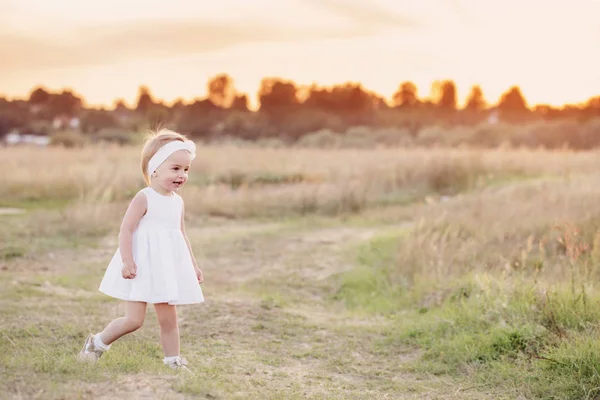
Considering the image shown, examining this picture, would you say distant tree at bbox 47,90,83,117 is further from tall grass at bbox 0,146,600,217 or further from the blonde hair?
the blonde hair

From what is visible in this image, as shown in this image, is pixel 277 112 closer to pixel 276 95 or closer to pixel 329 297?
pixel 276 95

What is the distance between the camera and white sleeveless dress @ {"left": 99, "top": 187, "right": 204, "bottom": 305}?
168 inches

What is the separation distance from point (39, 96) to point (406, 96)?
30235 millimetres

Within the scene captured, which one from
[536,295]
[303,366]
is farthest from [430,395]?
[536,295]

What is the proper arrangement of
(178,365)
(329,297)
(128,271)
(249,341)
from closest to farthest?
(128,271)
(178,365)
(249,341)
(329,297)

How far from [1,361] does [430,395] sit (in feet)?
8.74

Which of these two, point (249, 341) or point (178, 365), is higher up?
point (178, 365)

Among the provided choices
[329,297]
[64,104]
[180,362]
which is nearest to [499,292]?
[329,297]

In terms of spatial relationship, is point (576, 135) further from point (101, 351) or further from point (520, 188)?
point (101, 351)

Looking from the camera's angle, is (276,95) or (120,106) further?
(120,106)

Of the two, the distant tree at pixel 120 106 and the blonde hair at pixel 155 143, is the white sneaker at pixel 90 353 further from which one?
the distant tree at pixel 120 106

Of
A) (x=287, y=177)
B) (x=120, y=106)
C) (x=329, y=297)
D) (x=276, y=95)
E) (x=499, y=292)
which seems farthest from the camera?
(x=120, y=106)

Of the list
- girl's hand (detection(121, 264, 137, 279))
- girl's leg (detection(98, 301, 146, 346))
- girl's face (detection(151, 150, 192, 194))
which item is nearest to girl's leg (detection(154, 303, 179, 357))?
girl's leg (detection(98, 301, 146, 346))

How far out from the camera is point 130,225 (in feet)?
14.1
